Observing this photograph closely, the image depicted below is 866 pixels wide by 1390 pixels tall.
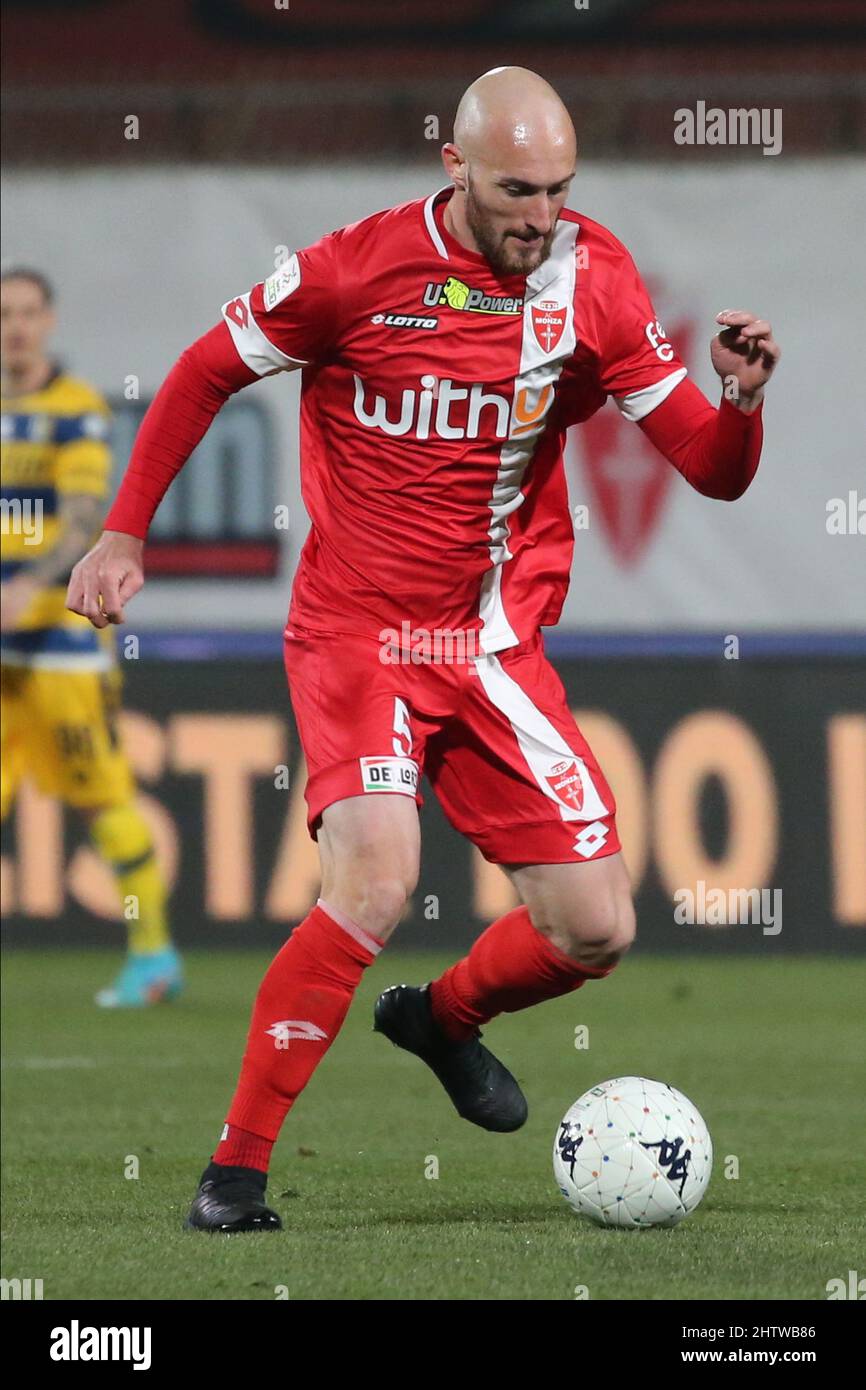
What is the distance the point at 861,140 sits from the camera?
10719 millimetres

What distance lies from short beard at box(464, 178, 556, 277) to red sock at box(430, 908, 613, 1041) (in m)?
1.31

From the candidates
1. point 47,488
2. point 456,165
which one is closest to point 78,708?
point 47,488

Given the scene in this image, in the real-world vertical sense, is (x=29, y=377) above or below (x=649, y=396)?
Result: above

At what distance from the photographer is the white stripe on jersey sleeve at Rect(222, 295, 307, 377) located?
4.44 metres

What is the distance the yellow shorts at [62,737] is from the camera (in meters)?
8.48

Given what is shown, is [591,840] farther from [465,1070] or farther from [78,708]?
[78,708]

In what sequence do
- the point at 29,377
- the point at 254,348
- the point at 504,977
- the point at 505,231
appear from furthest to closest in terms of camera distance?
the point at 29,377, the point at 504,977, the point at 254,348, the point at 505,231

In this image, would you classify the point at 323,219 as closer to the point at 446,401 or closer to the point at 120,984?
the point at 120,984

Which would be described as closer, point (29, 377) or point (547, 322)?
point (547, 322)

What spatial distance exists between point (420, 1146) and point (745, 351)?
224 cm

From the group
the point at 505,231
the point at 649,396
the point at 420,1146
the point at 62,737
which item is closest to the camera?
the point at 505,231

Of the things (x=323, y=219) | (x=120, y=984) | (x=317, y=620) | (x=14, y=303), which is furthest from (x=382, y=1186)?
(x=323, y=219)

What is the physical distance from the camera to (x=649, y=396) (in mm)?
4625

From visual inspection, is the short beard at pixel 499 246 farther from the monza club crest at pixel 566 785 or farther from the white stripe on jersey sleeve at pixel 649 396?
the monza club crest at pixel 566 785
